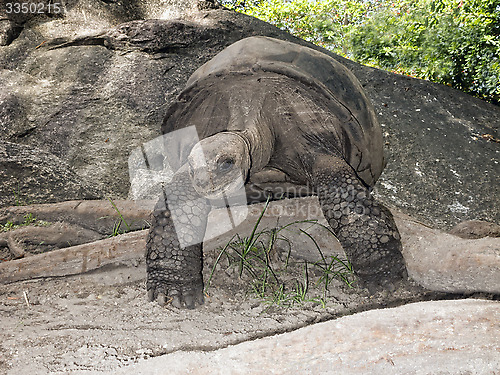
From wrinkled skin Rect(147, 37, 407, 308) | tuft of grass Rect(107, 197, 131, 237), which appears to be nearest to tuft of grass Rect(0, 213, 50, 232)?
tuft of grass Rect(107, 197, 131, 237)

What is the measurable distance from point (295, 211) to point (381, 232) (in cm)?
79

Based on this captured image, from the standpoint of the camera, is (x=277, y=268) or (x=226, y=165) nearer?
(x=226, y=165)

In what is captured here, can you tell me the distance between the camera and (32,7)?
16.7ft

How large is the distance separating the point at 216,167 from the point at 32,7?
4.61m

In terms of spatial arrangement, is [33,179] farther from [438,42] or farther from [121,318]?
[438,42]

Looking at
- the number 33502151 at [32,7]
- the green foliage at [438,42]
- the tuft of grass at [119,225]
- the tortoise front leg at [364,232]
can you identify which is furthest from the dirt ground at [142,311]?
the green foliage at [438,42]

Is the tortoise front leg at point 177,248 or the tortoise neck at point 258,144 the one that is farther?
the tortoise neck at point 258,144

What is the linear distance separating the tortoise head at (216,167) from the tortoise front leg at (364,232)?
0.70 m

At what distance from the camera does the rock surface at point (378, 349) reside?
1.27m

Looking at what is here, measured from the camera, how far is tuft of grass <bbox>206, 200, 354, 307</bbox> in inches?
95.3

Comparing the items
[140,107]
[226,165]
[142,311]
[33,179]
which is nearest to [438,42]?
[140,107]

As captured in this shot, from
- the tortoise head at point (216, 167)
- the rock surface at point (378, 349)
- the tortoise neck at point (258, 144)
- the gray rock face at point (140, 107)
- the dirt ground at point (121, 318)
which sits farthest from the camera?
the gray rock face at point (140, 107)

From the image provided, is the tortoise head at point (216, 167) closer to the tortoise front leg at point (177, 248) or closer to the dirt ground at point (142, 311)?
the tortoise front leg at point (177, 248)

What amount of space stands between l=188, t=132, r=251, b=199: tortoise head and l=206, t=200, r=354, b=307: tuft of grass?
0.45 metres
